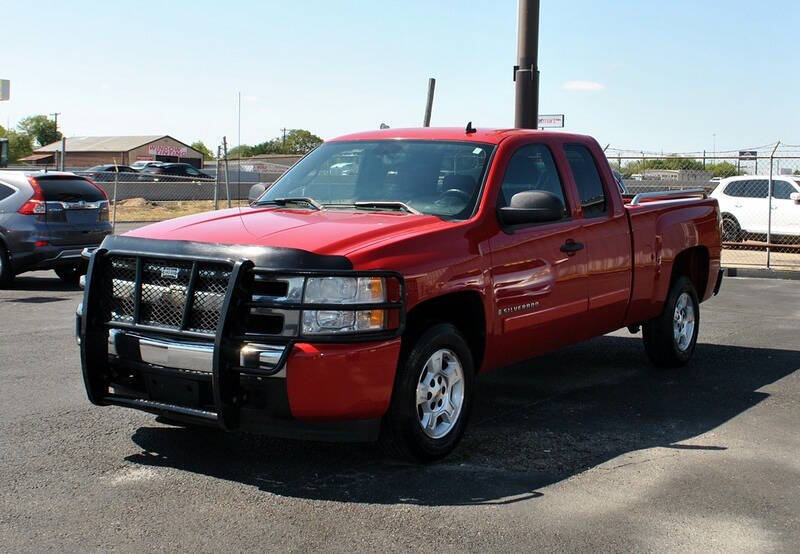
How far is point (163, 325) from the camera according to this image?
5355 mm

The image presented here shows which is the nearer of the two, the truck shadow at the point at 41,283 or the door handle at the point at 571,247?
the door handle at the point at 571,247

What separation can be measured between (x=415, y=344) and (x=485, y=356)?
0.84 metres

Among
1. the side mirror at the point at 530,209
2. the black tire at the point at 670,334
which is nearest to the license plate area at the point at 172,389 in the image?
the side mirror at the point at 530,209

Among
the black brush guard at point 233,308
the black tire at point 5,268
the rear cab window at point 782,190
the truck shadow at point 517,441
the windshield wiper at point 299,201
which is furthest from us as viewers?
the rear cab window at point 782,190

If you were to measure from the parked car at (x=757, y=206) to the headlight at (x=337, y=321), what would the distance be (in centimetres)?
1703

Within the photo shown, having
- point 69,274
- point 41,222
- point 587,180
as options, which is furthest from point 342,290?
point 69,274

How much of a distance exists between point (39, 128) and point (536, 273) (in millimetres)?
141127

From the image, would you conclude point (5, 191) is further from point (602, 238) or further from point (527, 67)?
point (602, 238)

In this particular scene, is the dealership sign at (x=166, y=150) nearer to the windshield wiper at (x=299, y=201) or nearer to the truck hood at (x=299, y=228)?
the windshield wiper at (x=299, y=201)

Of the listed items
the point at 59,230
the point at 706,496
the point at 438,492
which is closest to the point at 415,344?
the point at 438,492

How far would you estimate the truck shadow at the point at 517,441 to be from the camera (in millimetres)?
5297

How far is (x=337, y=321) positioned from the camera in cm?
508

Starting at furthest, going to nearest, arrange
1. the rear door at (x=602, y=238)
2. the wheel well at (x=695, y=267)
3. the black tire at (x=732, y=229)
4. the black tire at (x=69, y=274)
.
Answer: the black tire at (x=732, y=229) < the black tire at (x=69, y=274) < the wheel well at (x=695, y=267) < the rear door at (x=602, y=238)

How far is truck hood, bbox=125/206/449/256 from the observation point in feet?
17.4
